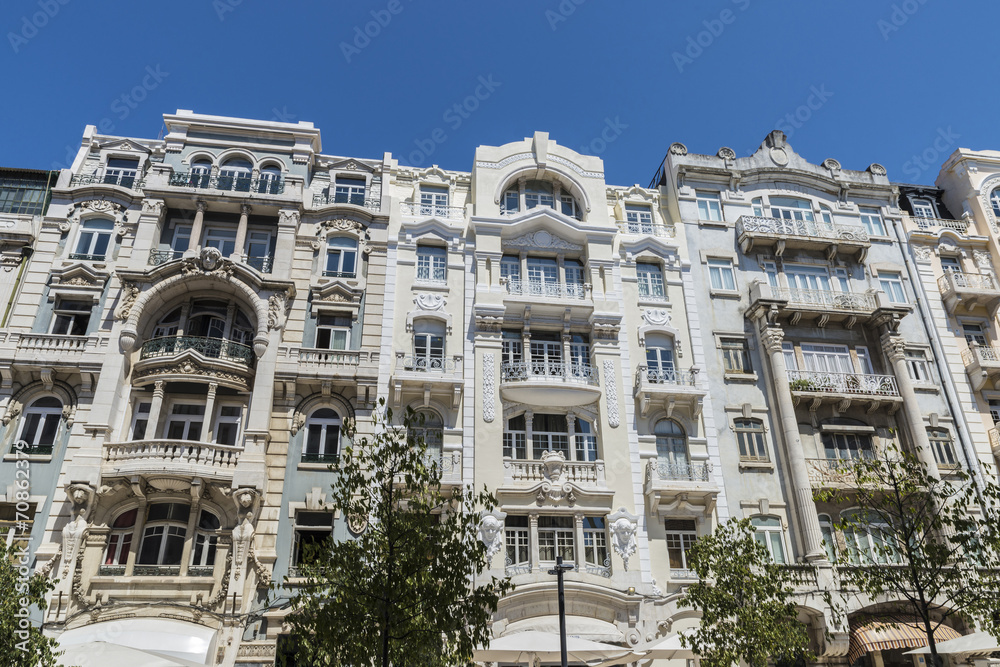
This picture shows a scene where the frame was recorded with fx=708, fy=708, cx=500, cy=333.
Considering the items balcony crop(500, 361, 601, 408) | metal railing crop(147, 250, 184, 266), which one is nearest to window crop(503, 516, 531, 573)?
balcony crop(500, 361, 601, 408)

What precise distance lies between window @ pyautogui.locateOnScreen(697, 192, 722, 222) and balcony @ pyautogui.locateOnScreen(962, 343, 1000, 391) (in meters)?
12.0

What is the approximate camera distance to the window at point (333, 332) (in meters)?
26.5

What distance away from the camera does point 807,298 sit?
30281 millimetres

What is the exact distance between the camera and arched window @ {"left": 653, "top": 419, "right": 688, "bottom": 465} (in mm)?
26562

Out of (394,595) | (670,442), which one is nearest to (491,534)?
(670,442)

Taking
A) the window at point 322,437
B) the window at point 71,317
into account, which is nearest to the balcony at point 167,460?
the window at point 322,437

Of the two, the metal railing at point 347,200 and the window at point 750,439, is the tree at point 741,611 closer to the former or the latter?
the window at point 750,439

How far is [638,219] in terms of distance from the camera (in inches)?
1257

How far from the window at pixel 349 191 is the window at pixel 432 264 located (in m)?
3.41

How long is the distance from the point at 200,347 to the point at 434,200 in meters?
11.6

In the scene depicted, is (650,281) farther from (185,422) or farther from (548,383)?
(185,422)

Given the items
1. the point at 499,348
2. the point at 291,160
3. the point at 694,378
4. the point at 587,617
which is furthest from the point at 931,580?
the point at 291,160

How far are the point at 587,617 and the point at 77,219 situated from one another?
23892 millimetres

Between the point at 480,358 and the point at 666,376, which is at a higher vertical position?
the point at 480,358
